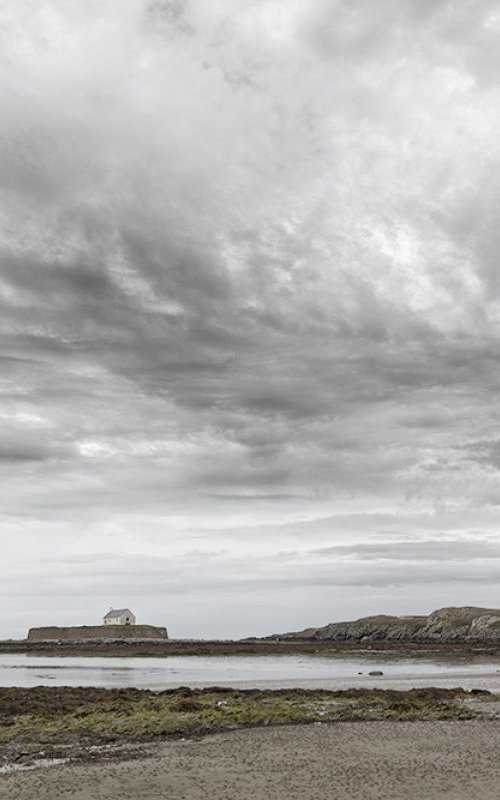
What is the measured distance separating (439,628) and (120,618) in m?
83.0

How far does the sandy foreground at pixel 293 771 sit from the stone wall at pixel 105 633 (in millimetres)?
150483

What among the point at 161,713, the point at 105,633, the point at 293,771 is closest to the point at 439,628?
the point at 105,633

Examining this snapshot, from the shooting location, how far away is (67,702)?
3541cm

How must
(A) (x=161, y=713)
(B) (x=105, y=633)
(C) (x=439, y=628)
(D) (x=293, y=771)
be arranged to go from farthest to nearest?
(B) (x=105, y=633) < (C) (x=439, y=628) < (A) (x=161, y=713) < (D) (x=293, y=771)

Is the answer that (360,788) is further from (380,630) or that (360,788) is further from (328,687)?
(380,630)

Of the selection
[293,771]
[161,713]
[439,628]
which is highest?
[439,628]

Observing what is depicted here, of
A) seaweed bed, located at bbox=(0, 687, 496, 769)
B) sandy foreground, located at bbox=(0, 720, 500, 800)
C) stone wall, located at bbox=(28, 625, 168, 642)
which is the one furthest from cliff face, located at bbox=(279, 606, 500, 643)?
sandy foreground, located at bbox=(0, 720, 500, 800)

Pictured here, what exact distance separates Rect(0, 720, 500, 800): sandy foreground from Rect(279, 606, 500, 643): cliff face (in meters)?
128

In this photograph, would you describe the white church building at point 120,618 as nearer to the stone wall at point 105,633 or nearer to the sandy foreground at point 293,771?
the stone wall at point 105,633

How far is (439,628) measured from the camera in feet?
554

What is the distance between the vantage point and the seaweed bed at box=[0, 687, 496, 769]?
78.5 feet

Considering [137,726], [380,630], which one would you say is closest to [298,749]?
[137,726]

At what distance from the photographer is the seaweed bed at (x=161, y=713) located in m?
23.9

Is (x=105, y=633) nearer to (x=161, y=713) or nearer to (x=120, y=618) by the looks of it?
(x=120, y=618)
